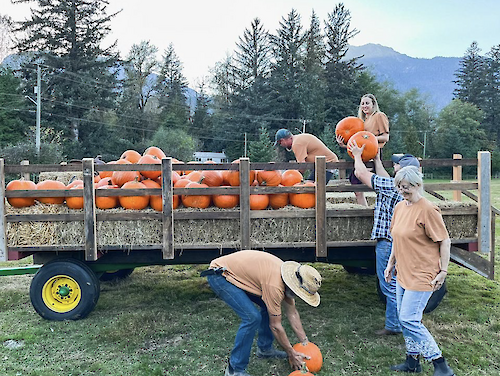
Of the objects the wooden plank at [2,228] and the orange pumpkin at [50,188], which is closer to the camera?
the wooden plank at [2,228]

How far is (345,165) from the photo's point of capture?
5.00m

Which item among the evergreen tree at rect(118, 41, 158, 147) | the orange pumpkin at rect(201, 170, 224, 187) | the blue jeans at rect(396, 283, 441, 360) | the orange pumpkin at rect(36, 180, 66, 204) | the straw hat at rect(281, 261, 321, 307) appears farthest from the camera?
the evergreen tree at rect(118, 41, 158, 147)

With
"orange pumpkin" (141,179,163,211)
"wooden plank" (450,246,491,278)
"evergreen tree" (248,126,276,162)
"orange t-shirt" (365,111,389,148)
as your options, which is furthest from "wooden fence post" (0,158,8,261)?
"evergreen tree" (248,126,276,162)

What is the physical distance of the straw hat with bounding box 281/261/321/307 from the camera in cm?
336

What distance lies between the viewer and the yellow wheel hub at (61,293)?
5.00m

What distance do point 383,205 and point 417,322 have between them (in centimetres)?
127

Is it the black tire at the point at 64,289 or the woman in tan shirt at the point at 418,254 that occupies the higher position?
the woman in tan shirt at the point at 418,254

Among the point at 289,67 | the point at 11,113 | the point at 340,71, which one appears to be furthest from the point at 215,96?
the point at 11,113

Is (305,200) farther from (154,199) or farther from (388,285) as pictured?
A: (154,199)

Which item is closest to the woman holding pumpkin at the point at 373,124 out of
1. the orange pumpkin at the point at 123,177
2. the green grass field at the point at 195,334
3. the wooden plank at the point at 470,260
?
the wooden plank at the point at 470,260

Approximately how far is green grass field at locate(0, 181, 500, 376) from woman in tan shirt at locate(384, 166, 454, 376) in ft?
1.80

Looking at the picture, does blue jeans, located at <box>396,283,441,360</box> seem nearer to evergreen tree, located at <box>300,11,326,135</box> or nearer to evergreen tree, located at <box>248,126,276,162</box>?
evergreen tree, located at <box>248,126,276,162</box>

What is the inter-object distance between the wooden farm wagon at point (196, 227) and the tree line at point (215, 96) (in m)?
21.9

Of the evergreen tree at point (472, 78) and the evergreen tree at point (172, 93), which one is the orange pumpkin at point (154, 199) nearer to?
the evergreen tree at point (172, 93)
